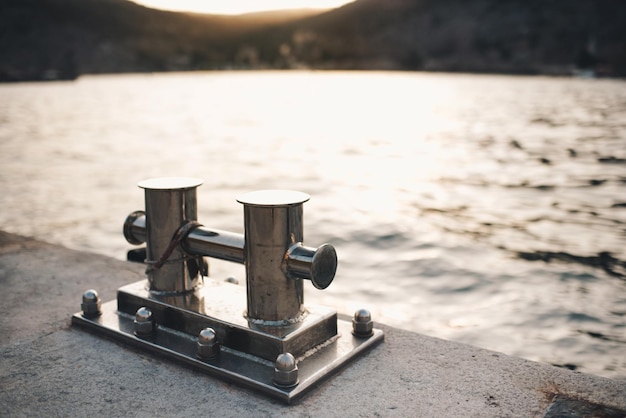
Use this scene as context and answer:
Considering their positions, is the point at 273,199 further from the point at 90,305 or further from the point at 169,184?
the point at 90,305

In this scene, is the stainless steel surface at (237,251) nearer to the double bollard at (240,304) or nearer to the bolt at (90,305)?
the double bollard at (240,304)

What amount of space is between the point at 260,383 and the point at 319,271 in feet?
1.56

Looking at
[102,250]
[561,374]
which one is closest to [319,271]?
[561,374]

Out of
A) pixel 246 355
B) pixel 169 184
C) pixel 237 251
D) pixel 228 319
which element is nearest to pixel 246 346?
pixel 246 355

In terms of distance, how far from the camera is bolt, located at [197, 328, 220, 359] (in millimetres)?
2285

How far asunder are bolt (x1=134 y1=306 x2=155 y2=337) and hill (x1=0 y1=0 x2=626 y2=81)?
94.3m

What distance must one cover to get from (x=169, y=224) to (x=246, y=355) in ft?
2.28

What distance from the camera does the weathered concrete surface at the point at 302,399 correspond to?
6.66 feet

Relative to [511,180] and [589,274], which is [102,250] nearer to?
[589,274]

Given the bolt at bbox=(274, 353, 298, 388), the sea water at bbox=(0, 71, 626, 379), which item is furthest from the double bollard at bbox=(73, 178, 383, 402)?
the sea water at bbox=(0, 71, 626, 379)

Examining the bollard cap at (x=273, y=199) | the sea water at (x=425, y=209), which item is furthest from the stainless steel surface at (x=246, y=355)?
the sea water at (x=425, y=209)

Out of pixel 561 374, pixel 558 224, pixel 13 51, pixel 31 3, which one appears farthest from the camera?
pixel 31 3

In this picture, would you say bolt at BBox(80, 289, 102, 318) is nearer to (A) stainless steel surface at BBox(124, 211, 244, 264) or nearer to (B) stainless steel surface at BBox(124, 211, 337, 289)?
(B) stainless steel surface at BBox(124, 211, 337, 289)

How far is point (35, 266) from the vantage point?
3.54m
